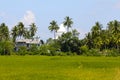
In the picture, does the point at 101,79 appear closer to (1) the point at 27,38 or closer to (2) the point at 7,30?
(2) the point at 7,30

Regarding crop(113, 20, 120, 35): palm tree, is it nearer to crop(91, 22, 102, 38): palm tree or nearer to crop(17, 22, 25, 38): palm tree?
crop(91, 22, 102, 38): palm tree

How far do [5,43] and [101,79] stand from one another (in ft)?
214

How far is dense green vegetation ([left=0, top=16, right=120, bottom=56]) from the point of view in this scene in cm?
8269

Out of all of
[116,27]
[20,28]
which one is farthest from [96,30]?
[20,28]

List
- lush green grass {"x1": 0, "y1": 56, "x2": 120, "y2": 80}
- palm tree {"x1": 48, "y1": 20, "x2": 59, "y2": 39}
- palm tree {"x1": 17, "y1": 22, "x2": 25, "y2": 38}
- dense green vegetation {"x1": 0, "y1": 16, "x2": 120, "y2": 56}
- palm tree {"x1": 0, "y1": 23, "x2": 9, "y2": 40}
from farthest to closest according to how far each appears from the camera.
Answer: palm tree {"x1": 48, "y1": 20, "x2": 59, "y2": 39} → palm tree {"x1": 17, "y1": 22, "x2": 25, "y2": 38} → palm tree {"x1": 0, "y1": 23, "x2": 9, "y2": 40} → dense green vegetation {"x1": 0, "y1": 16, "x2": 120, "y2": 56} → lush green grass {"x1": 0, "y1": 56, "x2": 120, "y2": 80}

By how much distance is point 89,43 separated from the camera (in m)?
90.0

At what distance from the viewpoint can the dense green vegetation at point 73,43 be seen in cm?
8269

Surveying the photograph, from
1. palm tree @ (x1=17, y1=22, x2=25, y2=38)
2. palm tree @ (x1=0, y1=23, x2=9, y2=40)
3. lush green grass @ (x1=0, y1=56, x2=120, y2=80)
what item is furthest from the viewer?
palm tree @ (x1=17, y1=22, x2=25, y2=38)

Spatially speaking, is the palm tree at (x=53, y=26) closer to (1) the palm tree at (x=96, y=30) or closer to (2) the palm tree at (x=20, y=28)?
(2) the palm tree at (x=20, y=28)

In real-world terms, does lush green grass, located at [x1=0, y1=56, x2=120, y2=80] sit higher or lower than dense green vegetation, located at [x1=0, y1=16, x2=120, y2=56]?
lower

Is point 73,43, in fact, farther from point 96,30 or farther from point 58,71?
point 58,71

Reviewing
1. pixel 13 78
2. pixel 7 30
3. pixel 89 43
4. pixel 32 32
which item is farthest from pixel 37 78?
pixel 32 32

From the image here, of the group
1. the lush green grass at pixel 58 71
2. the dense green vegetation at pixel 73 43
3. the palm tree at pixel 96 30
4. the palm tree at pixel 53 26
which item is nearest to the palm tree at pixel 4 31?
the dense green vegetation at pixel 73 43

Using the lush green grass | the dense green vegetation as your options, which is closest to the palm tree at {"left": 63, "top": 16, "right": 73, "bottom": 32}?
the dense green vegetation
